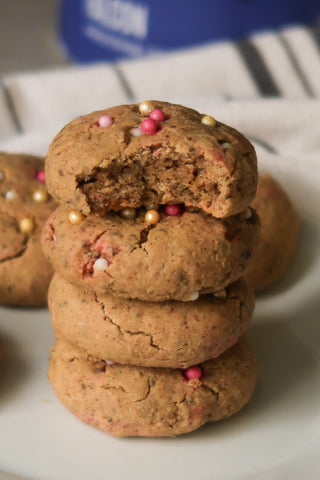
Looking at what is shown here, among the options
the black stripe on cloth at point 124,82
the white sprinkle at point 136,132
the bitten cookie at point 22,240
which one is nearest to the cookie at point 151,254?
the white sprinkle at point 136,132

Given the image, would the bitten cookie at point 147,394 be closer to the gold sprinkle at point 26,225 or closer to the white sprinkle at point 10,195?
the gold sprinkle at point 26,225

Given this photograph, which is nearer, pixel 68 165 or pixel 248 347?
pixel 68 165

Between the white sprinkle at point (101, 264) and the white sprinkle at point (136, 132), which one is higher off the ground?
the white sprinkle at point (136, 132)

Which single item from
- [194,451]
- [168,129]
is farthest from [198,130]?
[194,451]

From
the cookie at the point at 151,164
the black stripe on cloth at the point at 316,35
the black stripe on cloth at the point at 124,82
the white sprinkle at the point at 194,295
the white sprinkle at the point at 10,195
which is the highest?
the cookie at the point at 151,164

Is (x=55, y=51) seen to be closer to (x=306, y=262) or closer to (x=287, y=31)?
(x=287, y=31)

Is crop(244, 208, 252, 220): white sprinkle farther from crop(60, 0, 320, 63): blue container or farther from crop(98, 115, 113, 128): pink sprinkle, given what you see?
crop(60, 0, 320, 63): blue container
